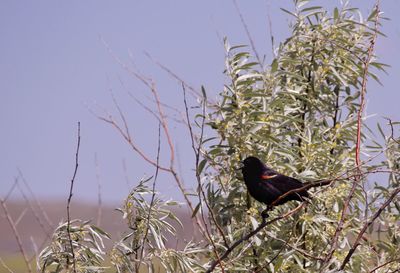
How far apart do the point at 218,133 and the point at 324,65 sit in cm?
116

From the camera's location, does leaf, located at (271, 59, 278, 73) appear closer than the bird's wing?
No

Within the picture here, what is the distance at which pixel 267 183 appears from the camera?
4.87 meters

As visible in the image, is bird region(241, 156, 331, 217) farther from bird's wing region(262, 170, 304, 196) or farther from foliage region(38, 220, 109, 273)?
foliage region(38, 220, 109, 273)

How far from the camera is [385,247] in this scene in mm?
5836

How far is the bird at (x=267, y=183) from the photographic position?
15.9ft

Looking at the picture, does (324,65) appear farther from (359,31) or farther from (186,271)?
(186,271)

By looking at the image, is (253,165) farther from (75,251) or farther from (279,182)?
(75,251)

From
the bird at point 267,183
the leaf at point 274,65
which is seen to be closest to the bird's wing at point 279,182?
the bird at point 267,183

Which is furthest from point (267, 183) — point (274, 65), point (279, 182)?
point (274, 65)

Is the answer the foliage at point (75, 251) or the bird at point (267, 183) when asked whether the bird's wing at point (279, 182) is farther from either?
the foliage at point (75, 251)

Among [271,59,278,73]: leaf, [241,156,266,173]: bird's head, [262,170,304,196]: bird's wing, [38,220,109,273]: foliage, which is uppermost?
[271,59,278,73]: leaf

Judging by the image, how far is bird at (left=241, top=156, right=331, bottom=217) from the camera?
15.9 feet

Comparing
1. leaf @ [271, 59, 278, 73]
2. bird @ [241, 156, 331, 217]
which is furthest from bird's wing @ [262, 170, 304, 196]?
leaf @ [271, 59, 278, 73]

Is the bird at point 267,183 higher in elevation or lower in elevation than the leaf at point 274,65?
lower
